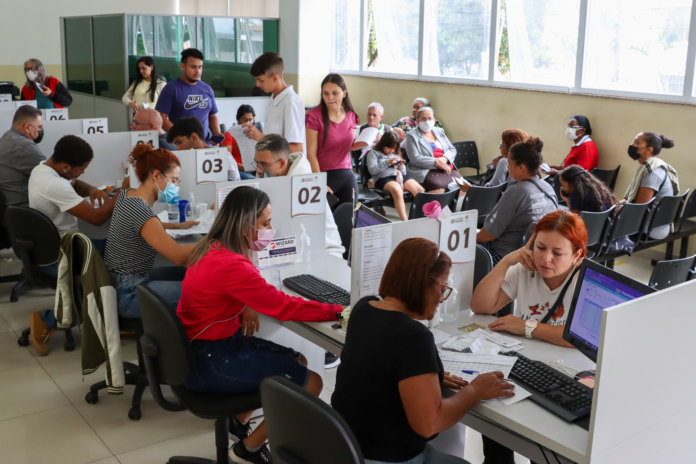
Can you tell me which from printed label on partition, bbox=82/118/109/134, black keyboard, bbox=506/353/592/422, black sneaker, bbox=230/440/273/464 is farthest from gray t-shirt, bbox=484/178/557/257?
printed label on partition, bbox=82/118/109/134

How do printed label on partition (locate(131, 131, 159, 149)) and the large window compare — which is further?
the large window

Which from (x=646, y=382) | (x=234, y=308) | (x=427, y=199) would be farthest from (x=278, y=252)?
(x=427, y=199)

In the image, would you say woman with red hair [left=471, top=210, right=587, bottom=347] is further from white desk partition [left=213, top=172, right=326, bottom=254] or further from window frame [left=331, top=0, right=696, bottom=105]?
window frame [left=331, top=0, right=696, bottom=105]

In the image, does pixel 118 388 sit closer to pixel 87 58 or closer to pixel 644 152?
pixel 644 152

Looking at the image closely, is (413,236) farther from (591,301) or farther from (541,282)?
(591,301)

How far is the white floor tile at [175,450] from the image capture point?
106 inches

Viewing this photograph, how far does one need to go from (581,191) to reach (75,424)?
3.16 metres

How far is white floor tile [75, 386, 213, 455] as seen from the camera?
2.83m

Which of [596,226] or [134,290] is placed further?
[596,226]

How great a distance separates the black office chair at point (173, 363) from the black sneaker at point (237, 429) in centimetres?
37

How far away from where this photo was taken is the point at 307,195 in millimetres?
3162

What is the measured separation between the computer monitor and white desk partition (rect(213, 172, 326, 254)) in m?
1.43

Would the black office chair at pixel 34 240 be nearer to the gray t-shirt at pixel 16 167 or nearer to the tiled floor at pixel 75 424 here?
the tiled floor at pixel 75 424

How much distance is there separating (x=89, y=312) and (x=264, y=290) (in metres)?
0.89
